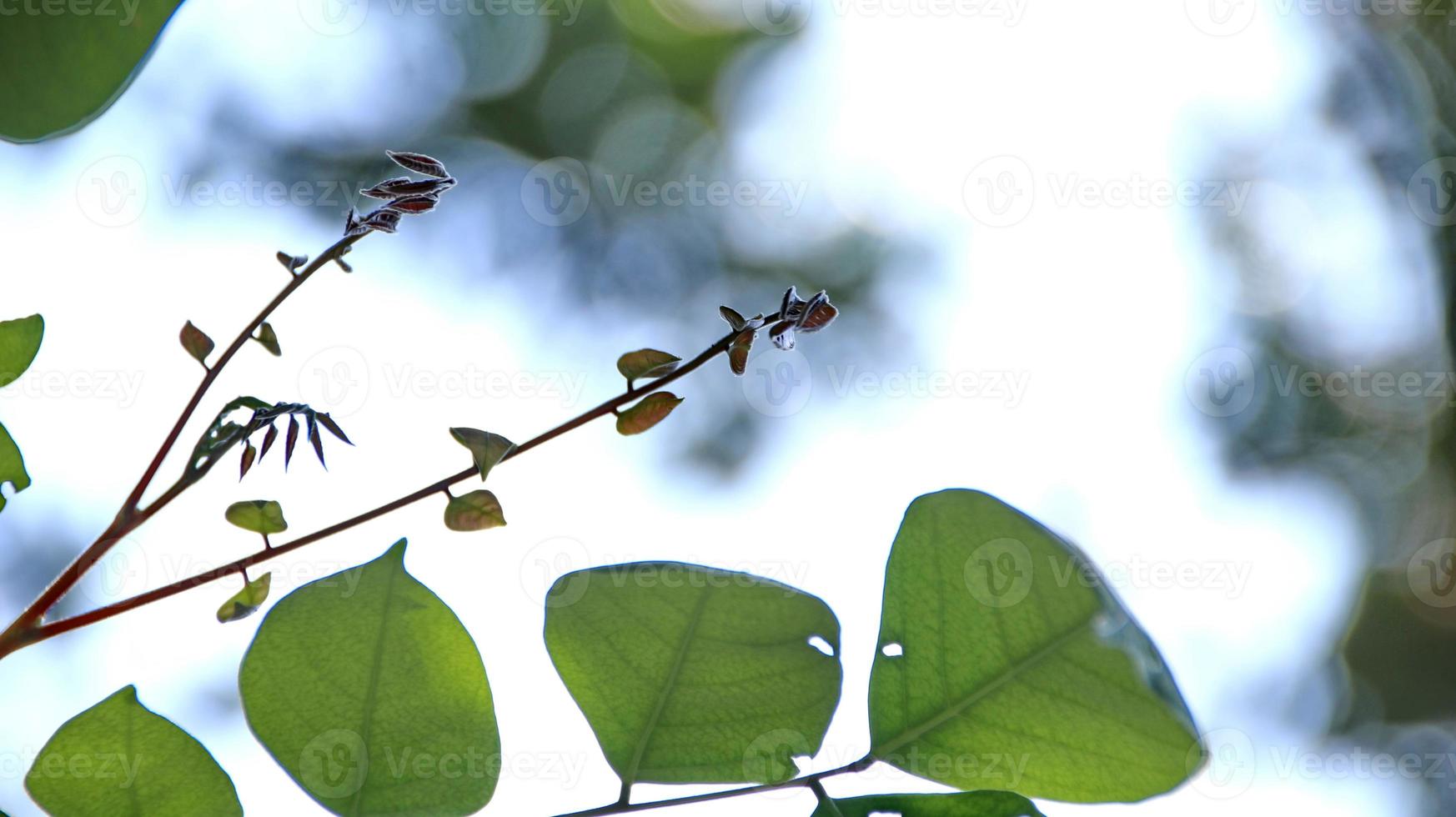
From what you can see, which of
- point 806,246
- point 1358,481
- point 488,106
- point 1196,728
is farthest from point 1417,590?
point 1196,728

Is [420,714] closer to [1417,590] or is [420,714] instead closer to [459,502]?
[459,502]

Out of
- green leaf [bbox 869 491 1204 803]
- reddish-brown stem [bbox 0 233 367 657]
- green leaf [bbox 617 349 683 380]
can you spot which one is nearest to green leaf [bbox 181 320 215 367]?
reddish-brown stem [bbox 0 233 367 657]

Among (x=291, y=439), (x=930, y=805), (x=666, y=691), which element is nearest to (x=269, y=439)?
(x=291, y=439)

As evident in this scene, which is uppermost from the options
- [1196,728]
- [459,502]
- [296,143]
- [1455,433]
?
[296,143]

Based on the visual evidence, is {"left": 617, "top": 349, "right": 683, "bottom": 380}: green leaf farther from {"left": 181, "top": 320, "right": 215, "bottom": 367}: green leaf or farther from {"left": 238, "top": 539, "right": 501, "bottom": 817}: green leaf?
{"left": 181, "top": 320, "right": 215, "bottom": 367}: green leaf

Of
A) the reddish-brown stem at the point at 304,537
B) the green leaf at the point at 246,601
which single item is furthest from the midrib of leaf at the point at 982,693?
the green leaf at the point at 246,601

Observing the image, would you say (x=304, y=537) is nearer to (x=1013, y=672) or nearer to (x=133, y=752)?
(x=133, y=752)
